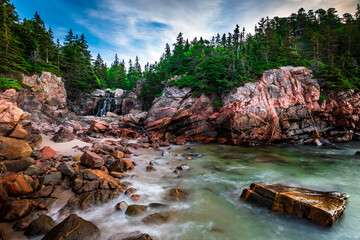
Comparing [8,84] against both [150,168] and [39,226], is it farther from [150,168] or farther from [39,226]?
[39,226]

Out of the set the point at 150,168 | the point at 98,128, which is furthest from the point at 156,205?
the point at 98,128

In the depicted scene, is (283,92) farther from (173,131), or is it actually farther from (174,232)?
(174,232)

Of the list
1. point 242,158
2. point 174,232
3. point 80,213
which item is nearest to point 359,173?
point 242,158

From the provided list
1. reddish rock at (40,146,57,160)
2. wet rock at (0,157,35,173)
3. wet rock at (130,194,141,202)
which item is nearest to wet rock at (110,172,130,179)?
wet rock at (130,194,141,202)

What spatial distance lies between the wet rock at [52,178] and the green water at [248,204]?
14.5ft

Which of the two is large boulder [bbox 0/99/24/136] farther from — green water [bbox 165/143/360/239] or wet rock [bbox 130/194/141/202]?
green water [bbox 165/143/360/239]

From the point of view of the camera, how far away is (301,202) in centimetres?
414

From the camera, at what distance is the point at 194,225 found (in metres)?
4.17

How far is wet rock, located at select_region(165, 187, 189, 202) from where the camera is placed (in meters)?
5.38

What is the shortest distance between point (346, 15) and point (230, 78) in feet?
158

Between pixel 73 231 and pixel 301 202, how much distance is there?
566 cm

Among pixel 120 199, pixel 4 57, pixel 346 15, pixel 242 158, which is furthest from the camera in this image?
pixel 346 15

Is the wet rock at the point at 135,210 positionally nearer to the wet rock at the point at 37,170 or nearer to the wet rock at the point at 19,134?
the wet rock at the point at 37,170

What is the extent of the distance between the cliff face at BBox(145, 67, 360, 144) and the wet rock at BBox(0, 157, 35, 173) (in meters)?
13.2
